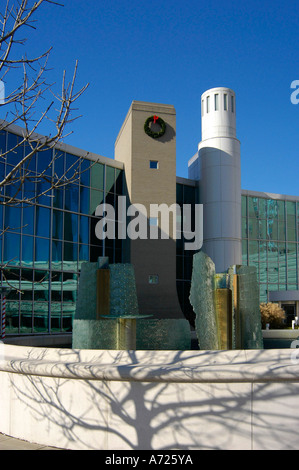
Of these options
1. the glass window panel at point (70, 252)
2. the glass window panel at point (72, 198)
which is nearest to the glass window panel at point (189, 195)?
the glass window panel at point (72, 198)

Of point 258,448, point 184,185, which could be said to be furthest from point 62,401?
point 184,185

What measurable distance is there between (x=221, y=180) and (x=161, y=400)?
29.4 meters

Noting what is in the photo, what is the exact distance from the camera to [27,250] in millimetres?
26812

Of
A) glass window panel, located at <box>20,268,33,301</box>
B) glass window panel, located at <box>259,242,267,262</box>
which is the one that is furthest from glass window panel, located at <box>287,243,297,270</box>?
glass window panel, located at <box>20,268,33,301</box>

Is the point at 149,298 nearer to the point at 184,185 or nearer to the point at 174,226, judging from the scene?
the point at 174,226

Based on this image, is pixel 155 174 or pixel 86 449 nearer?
pixel 86 449

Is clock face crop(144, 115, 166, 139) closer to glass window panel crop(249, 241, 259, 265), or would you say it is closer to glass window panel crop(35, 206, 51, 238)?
glass window panel crop(35, 206, 51, 238)

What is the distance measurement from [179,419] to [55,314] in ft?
75.0

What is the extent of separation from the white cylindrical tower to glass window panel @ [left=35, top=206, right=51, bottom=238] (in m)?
11.8

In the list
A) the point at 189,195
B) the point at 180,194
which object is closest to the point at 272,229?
the point at 189,195

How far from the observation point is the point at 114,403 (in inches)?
246

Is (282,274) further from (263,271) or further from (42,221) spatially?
(42,221)

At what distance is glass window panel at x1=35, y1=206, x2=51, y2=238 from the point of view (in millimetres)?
27609

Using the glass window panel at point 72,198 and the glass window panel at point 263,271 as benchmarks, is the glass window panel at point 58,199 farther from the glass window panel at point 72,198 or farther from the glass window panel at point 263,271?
the glass window panel at point 263,271
